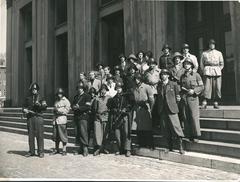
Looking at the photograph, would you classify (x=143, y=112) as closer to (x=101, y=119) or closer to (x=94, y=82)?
(x=101, y=119)

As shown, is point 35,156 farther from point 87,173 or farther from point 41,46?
point 41,46

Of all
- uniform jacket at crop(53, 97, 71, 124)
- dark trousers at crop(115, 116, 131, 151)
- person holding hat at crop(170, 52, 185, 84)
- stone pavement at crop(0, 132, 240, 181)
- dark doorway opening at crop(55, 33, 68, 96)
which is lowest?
stone pavement at crop(0, 132, 240, 181)

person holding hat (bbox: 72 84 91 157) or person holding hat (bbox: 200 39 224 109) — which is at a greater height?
person holding hat (bbox: 200 39 224 109)

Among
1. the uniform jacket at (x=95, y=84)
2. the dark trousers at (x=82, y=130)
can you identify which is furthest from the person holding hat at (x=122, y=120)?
the uniform jacket at (x=95, y=84)

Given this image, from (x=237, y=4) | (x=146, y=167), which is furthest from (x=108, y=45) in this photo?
(x=146, y=167)

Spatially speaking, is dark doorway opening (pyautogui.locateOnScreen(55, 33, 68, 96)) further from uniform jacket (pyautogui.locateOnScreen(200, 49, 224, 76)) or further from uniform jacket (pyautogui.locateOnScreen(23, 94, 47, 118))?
uniform jacket (pyautogui.locateOnScreen(200, 49, 224, 76))

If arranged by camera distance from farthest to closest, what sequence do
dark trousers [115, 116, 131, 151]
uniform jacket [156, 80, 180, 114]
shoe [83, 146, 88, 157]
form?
1. shoe [83, 146, 88, 157]
2. dark trousers [115, 116, 131, 151]
3. uniform jacket [156, 80, 180, 114]

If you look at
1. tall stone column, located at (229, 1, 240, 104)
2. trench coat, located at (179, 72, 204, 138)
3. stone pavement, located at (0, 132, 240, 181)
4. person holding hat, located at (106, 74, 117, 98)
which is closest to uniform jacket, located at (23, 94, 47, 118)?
stone pavement, located at (0, 132, 240, 181)

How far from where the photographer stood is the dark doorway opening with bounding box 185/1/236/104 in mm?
11852

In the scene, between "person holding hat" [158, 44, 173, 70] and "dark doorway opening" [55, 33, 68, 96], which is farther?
"dark doorway opening" [55, 33, 68, 96]

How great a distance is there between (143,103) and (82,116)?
6.45 ft

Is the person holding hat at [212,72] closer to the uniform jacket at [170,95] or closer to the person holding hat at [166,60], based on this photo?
the person holding hat at [166,60]

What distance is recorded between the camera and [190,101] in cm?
826

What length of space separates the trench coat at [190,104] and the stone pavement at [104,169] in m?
0.85
